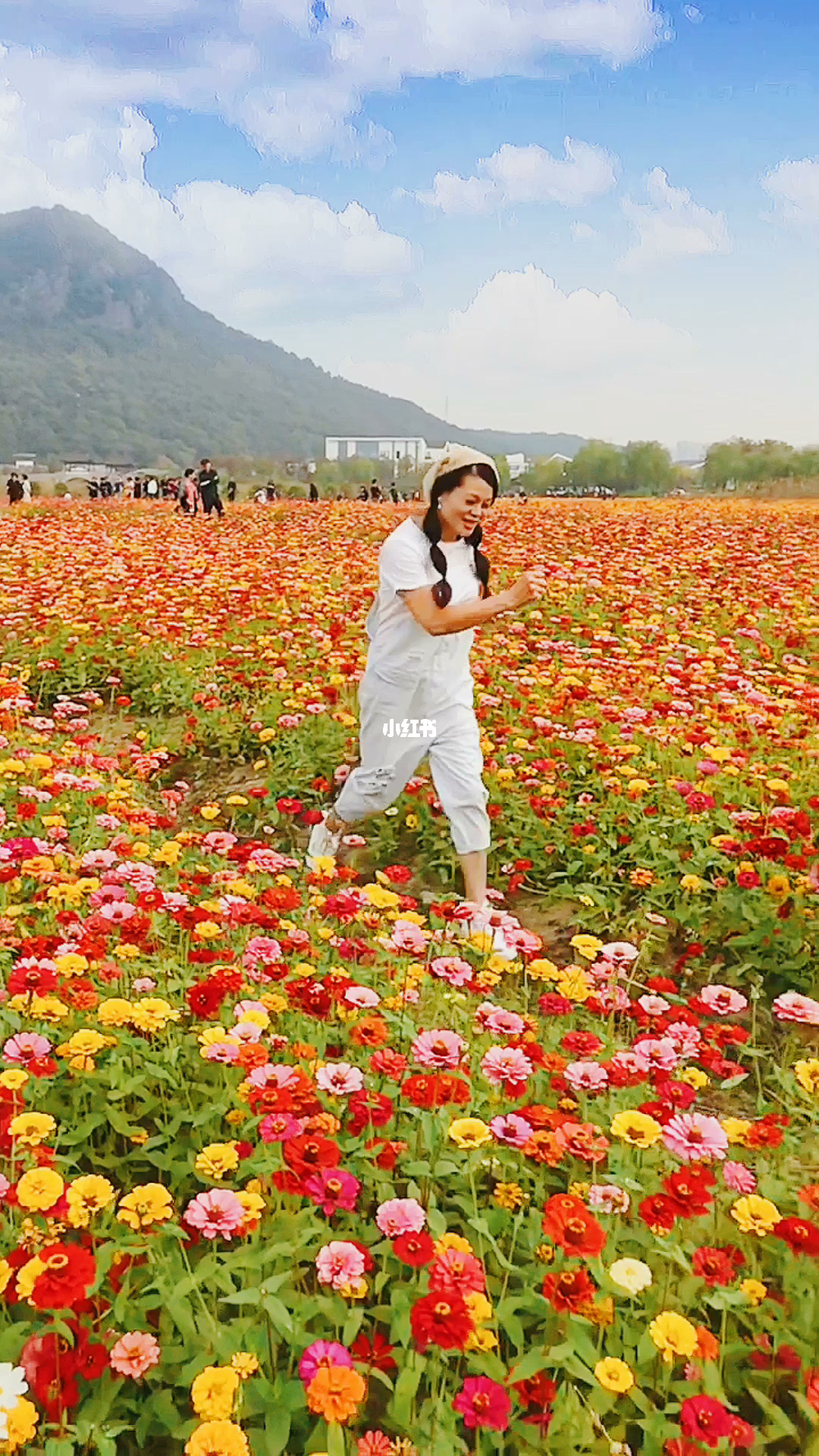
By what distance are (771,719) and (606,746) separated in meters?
0.70

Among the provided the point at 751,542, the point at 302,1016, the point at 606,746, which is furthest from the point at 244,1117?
the point at 751,542

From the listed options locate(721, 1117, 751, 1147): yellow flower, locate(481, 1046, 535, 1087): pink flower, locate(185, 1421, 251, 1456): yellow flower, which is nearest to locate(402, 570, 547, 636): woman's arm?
locate(481, 1046, 535, 1087): pink flower

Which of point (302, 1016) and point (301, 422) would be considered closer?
point (302, 1016)

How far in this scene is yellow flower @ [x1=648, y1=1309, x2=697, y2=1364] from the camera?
1461mm

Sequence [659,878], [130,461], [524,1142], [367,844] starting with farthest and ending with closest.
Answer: [130,461] < [367,844] < [659,878] < [524,1142]

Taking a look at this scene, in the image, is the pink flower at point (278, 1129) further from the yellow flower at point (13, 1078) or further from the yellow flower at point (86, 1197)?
the yellow flower at point (13, 1078)

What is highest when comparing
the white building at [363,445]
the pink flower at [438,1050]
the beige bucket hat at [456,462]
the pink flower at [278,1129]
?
the beige bucket hat at [456,462]

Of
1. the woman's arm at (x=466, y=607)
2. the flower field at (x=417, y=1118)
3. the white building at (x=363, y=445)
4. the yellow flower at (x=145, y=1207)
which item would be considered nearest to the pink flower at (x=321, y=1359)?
the flower field at (x=417, y=1118)

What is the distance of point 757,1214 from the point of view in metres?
1.69

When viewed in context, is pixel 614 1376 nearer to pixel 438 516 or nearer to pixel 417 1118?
pixel 417 1118

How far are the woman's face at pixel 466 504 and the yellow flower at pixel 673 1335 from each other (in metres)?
2.18

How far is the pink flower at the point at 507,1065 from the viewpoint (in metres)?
1.90

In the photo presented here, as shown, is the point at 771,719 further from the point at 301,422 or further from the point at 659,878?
the point at 301,422

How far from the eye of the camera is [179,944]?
286 cm
